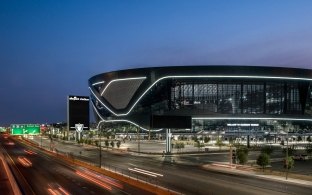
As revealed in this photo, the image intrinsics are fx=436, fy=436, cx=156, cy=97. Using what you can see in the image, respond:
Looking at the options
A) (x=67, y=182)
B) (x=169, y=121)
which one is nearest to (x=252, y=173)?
(x=67, y=182)

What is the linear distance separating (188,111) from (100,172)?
5332 inches

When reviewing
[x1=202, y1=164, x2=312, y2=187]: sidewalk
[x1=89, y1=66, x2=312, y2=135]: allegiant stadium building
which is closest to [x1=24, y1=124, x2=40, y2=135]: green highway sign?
[x1=202, y1=164, x2=312, y2=187]: sidewalk

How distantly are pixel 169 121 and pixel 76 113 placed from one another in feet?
172

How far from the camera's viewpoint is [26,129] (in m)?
106

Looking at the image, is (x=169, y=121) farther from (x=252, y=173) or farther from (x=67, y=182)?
(x=67, y=182)

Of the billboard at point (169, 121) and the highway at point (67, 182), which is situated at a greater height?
the billboard at point (169, 121)

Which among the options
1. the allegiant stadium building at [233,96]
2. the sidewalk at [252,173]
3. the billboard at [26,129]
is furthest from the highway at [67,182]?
the allegiant stadium building at [233,96]

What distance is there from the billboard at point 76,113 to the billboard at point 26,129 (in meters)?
32.6

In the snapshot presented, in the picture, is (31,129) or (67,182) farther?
(31,129)

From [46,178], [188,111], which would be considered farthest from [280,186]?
[188,111]

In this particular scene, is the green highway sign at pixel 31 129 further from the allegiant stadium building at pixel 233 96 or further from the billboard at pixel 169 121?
the allegiant stadium building at pixel 233 96

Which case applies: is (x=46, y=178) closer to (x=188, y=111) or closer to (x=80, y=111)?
(x=80, y=111)

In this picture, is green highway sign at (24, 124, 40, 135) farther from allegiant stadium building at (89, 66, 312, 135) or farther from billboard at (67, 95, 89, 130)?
allegiant stadium building at (89, 66, 312, 135)

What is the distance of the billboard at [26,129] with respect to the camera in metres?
106
